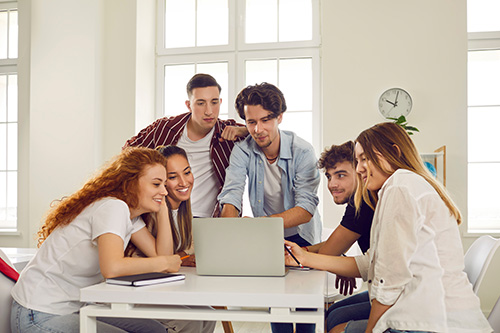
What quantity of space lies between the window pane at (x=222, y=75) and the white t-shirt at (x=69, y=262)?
3.18 metres

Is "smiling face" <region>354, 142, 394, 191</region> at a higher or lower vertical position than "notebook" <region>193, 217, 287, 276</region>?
higher

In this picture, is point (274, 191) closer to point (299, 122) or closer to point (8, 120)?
point (299, 122)

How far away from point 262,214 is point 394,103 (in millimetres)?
2179

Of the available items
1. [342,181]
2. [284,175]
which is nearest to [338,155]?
[342,181]

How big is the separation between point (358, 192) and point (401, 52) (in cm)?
Answer: 271

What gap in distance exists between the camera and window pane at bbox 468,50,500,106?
4.65 meters

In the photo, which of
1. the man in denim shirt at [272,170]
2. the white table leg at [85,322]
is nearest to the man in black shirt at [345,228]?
the man in denim shirt at [272,170]

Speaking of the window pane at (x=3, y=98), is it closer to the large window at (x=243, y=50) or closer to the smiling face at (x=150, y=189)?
the large window at (x=243, y=50)

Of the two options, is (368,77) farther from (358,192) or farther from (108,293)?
(108,293)

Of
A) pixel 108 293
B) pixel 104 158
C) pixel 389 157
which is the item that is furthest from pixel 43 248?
pixel 104 158

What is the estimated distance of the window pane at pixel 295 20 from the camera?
4.83 m

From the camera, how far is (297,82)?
482 cm

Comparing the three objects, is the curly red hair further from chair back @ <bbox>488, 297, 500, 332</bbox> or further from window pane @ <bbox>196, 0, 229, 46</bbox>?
window pane @ <bbox>196, 0, 229, 46</bbox>

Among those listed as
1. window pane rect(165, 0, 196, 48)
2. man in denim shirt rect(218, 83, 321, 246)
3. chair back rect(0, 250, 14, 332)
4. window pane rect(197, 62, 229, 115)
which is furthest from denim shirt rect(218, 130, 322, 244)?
window pane rect(165, 0, 196, 48)
